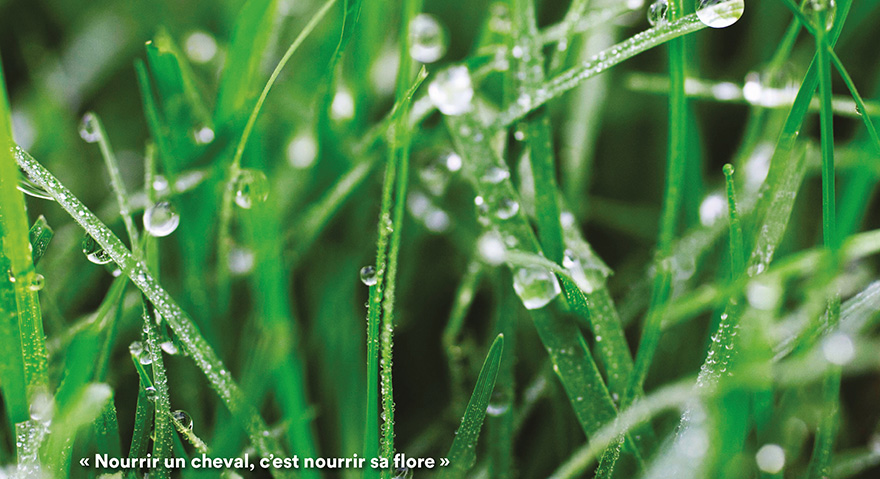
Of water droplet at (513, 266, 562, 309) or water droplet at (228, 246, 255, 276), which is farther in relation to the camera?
water droplet at (228, 246, 255, 276)

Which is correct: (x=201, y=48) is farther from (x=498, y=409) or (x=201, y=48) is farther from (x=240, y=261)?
(x=498, y=409)

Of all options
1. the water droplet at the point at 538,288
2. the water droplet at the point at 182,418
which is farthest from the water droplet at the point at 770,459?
the water droplet at the point at 182,418

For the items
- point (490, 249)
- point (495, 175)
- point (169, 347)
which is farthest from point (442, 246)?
point (169, 347)

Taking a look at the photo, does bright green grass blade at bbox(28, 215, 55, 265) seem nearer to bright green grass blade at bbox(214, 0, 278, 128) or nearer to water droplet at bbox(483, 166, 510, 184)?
bright green grass blade at bbox(214, 0, 278, 128)

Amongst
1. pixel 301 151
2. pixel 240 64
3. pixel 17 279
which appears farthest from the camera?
pixel 301 151

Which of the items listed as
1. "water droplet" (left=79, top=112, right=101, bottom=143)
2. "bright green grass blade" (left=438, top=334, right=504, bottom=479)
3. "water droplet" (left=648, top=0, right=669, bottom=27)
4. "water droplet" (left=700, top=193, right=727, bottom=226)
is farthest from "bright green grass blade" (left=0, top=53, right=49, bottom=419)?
"water droplet" (left=700, top=193, right=727, bottom=226)
